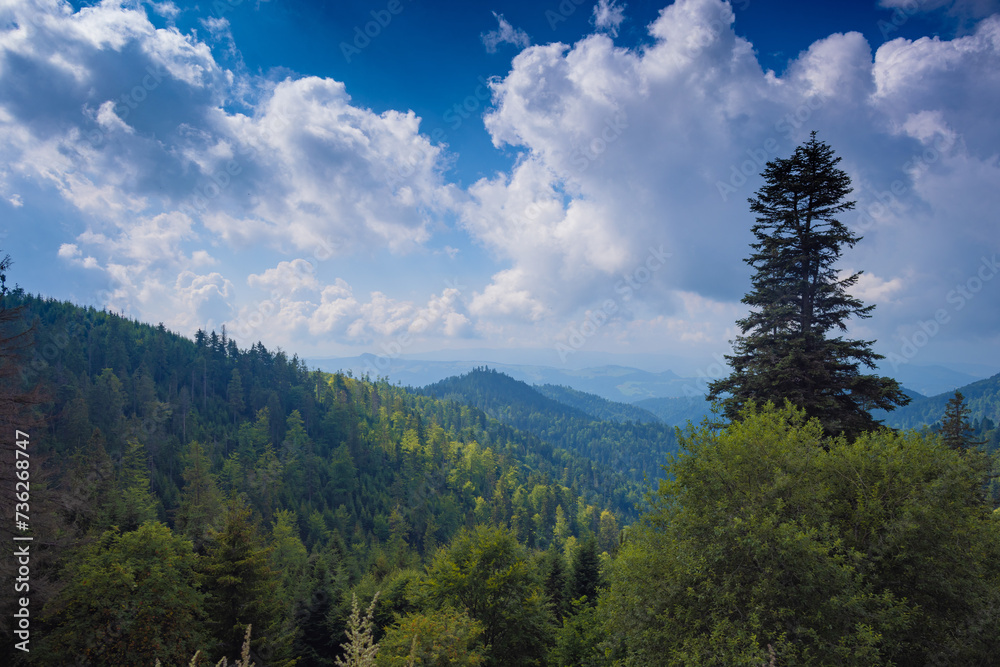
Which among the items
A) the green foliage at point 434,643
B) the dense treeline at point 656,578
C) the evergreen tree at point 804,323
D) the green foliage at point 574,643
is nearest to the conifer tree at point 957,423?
the dense treeline at point 656,578

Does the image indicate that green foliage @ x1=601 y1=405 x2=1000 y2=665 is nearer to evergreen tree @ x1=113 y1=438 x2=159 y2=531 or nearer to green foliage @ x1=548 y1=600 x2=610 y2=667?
green foliage @ x1=548 y1=600 x2=610 y2=667

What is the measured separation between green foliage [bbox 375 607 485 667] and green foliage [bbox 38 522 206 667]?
29.7 ft

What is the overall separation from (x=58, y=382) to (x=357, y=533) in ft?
200

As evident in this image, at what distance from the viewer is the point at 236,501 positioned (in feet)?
153

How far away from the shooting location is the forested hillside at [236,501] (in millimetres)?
17625

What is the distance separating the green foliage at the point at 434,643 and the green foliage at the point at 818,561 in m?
5.40

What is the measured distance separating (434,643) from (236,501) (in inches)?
1683

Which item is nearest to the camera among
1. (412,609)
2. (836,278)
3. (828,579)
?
(828,579)

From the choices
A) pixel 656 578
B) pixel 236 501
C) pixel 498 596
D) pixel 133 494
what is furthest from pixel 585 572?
pixel 133 494

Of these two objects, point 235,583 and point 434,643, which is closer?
point 434,643

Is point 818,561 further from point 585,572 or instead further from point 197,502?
point 197,502

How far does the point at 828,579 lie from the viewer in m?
9.10

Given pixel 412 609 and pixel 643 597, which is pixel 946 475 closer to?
pixel 643 597

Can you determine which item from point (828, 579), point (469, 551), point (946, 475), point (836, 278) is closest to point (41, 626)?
point (469, 551)
